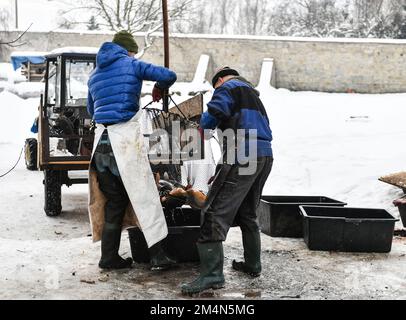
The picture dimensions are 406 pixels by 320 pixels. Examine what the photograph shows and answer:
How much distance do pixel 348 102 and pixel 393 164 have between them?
11939 millimetres

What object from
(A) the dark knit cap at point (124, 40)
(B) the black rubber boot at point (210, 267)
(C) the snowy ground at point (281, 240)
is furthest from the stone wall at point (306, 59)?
(B) the black rubber boot at point (210, 267)

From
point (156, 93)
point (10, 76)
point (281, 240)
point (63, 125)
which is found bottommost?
point (10, 76)

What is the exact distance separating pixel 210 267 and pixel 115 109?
1.48 m

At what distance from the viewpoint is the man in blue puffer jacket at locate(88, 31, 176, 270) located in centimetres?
475

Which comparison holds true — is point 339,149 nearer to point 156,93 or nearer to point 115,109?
point 156,93

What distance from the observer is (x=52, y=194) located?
27.5ft

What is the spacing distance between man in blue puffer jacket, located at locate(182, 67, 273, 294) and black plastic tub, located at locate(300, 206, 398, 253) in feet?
3.62

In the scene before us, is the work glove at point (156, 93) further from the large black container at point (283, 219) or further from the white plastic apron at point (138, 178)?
the large black container at point (283, 219)

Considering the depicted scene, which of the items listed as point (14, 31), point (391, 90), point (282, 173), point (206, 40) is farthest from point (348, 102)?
point (14, 31)

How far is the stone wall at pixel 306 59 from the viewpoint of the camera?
24703 millimetres

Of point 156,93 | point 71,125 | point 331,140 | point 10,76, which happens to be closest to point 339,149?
point 331,140
